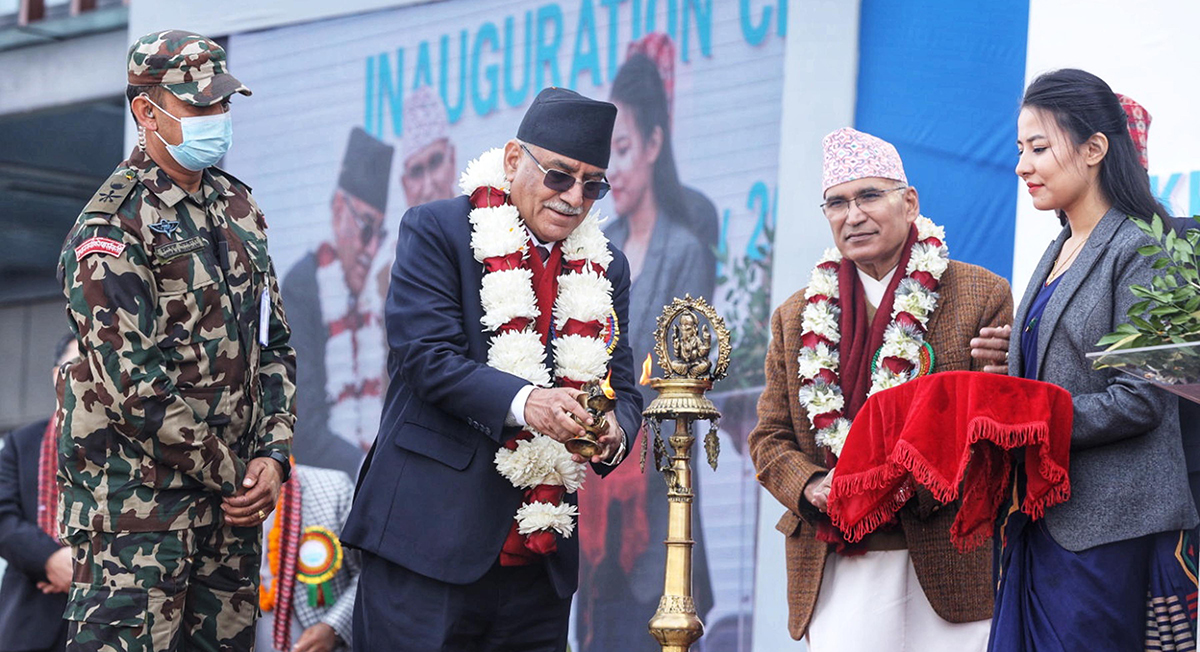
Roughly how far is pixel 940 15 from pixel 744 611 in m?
2.61

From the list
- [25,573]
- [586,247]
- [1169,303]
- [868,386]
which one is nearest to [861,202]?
[868,386]

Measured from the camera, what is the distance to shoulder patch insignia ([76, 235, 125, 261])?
381cm

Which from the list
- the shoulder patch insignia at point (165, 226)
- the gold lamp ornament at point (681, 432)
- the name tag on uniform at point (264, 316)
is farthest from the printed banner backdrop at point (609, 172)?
the shoulder patch insignia at point (165, 226)

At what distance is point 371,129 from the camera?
7848mm

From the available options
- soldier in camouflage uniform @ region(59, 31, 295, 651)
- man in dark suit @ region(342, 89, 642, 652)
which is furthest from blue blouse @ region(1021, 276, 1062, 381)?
soldier in camouflage uniform @ region(59, 31, 295, 651)

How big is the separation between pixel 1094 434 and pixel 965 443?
1.02 feet

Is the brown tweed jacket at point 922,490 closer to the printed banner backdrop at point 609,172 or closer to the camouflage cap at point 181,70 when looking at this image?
the printed banner backdrop at point 609,172

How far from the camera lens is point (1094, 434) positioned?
3.61 m

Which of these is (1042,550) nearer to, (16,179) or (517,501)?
(517,501)

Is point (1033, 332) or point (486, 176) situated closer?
point (1033, 332)

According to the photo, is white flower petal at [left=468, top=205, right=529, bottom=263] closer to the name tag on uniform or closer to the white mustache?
the white mustache

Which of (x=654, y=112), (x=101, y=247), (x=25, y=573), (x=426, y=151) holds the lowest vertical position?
(x=25, y=573)

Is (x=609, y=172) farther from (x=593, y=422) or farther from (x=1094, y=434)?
(x=1094, y=434)

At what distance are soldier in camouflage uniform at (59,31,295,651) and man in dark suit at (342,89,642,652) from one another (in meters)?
0.37
